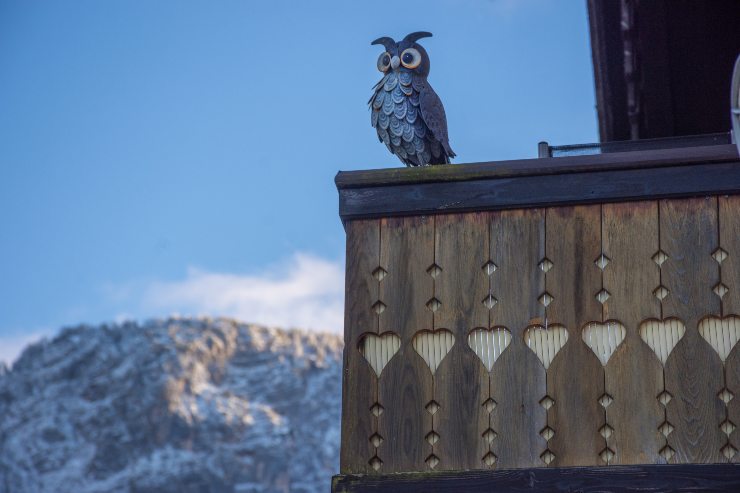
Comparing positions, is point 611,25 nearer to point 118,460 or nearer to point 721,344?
point 721,344

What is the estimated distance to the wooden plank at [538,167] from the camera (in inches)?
258

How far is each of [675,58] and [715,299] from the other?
145 inches

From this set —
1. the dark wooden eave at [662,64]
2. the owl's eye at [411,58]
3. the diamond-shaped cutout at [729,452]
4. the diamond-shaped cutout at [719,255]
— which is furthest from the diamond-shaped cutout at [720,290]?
the dark wooden eave at [662,64]

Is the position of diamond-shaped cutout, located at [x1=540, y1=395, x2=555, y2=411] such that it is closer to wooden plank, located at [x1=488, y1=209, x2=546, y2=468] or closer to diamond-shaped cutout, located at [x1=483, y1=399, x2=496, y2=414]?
wooden plank, located at [x1=488, y1=209, x2=546, y2=468]

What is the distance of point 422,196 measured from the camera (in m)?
6.79

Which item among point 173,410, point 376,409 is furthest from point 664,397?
point 173,410

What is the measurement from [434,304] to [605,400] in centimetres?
88

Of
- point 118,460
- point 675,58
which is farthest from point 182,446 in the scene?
point 675,58

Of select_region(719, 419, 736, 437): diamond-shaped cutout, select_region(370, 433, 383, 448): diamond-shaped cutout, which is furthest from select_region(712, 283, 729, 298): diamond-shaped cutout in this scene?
select_region(370, 433, 383, 448): diamond-shaped cutout

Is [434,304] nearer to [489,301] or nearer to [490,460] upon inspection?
[489,301]

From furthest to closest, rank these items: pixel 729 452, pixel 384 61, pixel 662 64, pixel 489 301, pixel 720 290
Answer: pixel 662 64 < pixel 384 61 < pixel 489 301 < pixel 720 290 < pixel 729 452

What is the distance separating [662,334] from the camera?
6359 millimetres

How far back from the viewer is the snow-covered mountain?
79.1 m

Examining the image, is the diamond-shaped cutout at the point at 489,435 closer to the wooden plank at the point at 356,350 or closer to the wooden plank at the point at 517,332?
the wooden plank at the point at 517,332
